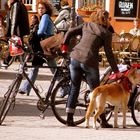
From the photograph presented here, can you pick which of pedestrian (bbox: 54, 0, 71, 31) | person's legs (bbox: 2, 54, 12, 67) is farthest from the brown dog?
person's legs (bbox: 2, 54, 12, 67)

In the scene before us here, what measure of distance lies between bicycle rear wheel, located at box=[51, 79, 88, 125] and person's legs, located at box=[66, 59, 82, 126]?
7.2 inches

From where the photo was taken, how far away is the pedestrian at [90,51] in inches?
384

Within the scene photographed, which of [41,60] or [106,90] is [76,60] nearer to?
[106,90]

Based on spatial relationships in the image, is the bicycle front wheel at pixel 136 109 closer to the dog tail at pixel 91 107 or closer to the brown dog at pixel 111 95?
the brown dog at pixel 111 95

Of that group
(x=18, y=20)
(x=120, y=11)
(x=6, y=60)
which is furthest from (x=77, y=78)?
(x=120, y=11)

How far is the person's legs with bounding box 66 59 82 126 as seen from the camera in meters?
9.93

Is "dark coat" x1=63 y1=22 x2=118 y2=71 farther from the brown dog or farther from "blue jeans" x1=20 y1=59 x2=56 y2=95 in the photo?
"blue jeans" x1=20 y1=59 x2=56 y2=95

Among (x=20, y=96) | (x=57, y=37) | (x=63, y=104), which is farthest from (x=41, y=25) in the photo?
(x=63, y=104)

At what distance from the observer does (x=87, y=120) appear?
9.91 meters

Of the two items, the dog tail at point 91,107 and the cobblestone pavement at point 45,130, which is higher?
the dog tail at point 91,107

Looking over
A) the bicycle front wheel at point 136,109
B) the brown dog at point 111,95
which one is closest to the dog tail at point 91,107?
the brown dog at point 111,95

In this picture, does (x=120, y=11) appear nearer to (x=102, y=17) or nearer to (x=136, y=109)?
(x=136, y=109)

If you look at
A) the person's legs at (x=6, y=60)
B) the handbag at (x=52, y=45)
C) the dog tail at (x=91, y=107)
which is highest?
the handbag at (x=52, y=45)

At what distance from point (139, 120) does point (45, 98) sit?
4.90ft
